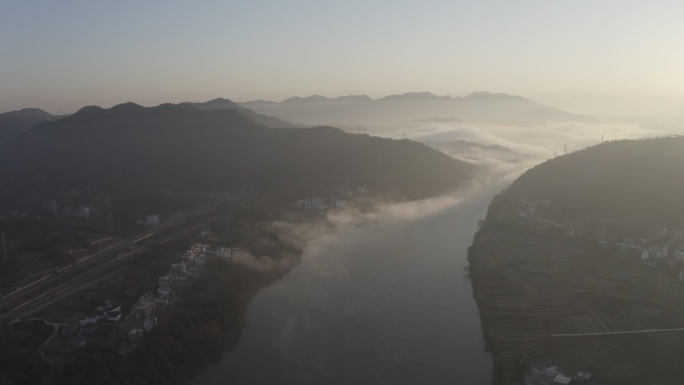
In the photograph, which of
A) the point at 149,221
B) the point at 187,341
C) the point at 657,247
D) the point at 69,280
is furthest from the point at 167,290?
the point at 657,247

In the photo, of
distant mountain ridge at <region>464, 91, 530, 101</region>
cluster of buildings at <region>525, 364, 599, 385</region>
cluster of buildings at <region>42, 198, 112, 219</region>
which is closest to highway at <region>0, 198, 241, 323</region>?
cluster of buildings at <region>42, 198, 112, 219</region>

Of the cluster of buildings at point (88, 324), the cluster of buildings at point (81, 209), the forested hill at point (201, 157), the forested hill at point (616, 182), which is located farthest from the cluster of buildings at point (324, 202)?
the cluster of buildings at point (88, 324)

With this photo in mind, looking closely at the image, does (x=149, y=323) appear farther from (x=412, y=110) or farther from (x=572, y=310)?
(x=412, y=110)

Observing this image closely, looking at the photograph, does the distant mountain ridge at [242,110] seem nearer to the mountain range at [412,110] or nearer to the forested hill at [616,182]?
the mountain range at [412,110]

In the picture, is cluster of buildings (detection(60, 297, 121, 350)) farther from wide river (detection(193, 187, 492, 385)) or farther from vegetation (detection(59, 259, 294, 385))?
wide river (detection(193, 187, 492, 385))

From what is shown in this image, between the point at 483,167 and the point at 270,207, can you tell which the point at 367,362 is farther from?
the point at 483,167

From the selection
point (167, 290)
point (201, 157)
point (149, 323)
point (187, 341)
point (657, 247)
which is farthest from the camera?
point (201, 157)
